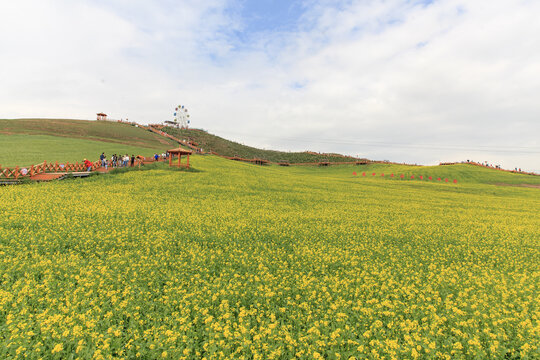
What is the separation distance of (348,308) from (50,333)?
345 inches

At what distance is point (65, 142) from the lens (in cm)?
5547

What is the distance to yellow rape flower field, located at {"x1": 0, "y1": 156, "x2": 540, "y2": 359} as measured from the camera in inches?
264

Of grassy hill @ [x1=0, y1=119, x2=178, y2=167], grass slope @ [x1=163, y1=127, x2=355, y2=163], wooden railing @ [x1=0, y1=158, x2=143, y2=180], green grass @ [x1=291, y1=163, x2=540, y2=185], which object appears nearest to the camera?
wooden railing @ [x1=0, y1=158, x2=143, y2=180]

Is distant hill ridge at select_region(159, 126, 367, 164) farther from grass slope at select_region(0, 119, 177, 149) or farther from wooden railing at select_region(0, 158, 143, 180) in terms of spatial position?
wooden railing at select_region(0, 158, 143, 180)

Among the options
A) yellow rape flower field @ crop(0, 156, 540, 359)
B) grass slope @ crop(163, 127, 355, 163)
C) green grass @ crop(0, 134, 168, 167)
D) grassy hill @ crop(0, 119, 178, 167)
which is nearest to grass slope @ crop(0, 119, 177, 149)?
grassy hill @ crop(0, 119, 178, 167)

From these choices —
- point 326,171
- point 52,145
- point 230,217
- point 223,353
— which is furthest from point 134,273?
point 326,171

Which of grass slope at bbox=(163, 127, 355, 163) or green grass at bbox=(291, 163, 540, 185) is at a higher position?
grass slope at bbox=(163, 127, 355, 163)

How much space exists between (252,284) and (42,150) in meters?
53.9

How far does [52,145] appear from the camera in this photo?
1984 inches

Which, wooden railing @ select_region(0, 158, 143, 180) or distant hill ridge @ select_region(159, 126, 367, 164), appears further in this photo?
distant hill ridge @ select_region(159, 126, 367, 164)

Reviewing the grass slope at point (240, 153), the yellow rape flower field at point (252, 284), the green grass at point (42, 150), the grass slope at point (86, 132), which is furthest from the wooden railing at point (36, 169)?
the grass slope at point (240, 153)

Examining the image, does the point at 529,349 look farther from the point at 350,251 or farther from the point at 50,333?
the point at 50,333

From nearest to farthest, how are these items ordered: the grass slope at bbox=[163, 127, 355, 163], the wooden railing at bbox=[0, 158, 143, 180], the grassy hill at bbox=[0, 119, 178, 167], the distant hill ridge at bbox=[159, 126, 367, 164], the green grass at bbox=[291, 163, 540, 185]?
the wooden railing at bbox=[0, 158, 143, 180] < the grassy hill at bbox=[0, 119, 178, 167] < the green grass at bbox=[291, 163, 540, 185] < the distant hill ridge at bbox=[159, 126, 367, 164] < the grass slope at bbox=[163, 127, 355, 163]

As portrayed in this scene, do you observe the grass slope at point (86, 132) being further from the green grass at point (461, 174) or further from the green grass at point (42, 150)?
the green grass at point (461, 174)
